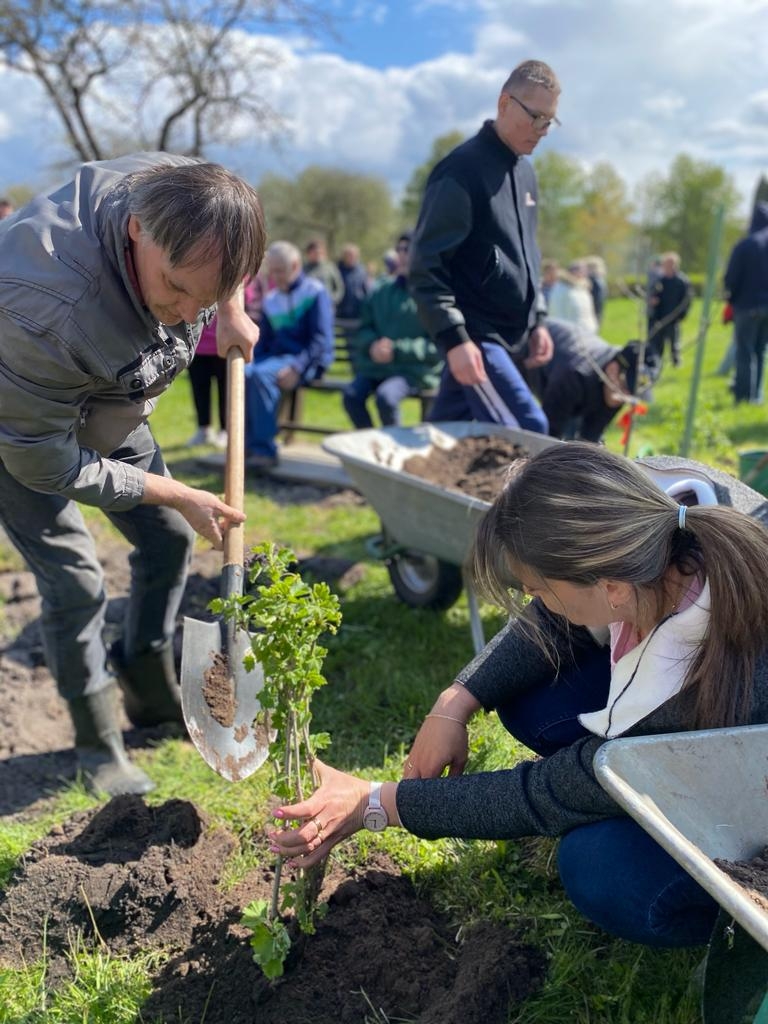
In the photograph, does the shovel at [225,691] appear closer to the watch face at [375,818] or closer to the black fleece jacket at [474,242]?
the watch face at [375,818]

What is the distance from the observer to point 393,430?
3.91 m

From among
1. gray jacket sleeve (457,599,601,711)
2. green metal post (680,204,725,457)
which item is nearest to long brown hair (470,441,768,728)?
gray jacket sleeve (457,599,601,711)

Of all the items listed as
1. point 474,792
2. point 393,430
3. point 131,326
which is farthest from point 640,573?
point 393,430

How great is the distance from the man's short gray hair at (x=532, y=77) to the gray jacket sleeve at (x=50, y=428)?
7.18 feet

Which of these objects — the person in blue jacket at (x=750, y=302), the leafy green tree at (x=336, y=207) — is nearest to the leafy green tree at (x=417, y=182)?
the leafy green tree at (x=336, y=207)

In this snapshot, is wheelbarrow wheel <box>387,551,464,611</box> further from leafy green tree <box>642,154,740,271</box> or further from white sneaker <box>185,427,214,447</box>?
leafy green tree <box>642,154,740,271</box>

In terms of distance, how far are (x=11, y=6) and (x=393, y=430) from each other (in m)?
10.3

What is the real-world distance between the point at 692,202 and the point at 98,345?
52.2 meters

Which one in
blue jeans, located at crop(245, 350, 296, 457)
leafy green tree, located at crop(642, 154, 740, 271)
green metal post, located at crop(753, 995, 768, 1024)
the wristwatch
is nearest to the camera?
green metal post, located at crop(753, 995, 768, 1024)

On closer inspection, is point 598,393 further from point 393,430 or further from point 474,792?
point 474,792

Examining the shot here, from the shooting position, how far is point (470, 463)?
3734 millimetres

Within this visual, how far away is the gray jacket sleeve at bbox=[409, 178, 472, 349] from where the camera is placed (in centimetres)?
341

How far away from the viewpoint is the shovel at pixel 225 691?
225 centimetres

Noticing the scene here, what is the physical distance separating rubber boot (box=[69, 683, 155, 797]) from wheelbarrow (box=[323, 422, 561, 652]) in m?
1.26
